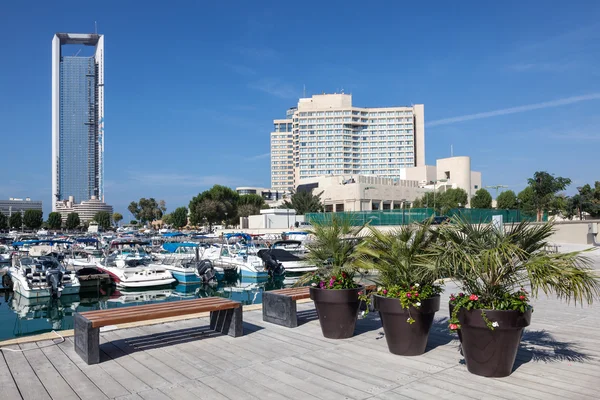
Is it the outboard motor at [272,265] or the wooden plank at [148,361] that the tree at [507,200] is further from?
the wooden plank at [148,361]

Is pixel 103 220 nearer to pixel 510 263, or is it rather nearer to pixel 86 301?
pixel 86 301

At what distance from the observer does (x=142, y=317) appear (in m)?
6.16

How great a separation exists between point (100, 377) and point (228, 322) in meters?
2.31

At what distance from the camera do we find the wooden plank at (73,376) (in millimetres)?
4801

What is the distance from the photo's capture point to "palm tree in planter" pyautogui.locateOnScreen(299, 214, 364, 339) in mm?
7051

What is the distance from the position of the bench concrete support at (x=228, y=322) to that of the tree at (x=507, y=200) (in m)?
→ 104

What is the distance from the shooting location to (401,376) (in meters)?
5.33

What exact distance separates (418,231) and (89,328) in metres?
4.30

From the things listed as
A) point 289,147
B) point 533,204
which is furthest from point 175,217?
point 533,204

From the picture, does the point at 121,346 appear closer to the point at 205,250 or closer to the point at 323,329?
the point at 323,329

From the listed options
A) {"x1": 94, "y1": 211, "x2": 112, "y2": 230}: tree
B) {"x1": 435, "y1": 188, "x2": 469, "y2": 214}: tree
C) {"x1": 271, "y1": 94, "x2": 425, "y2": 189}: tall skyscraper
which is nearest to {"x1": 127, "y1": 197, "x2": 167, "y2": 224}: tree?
{"x1": 94, "y1": 211, "x2": 112, "y2": 230}: tree

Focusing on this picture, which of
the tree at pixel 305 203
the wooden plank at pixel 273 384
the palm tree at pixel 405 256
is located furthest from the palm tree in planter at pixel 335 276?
the tree at pixel 305 203

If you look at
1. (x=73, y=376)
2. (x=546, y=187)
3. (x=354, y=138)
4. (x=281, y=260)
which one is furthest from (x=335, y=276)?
(x=354, y=138)

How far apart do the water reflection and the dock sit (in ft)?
43.4
